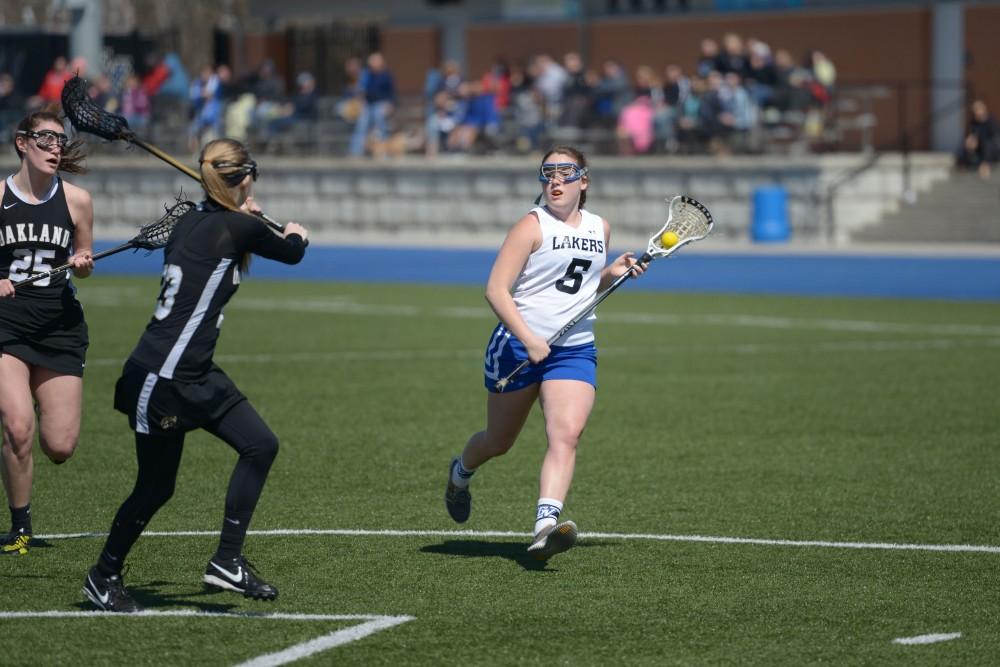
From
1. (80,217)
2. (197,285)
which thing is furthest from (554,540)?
(80,217)

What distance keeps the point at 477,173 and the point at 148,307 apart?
477 inches

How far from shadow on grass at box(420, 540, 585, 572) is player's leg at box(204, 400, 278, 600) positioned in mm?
1424

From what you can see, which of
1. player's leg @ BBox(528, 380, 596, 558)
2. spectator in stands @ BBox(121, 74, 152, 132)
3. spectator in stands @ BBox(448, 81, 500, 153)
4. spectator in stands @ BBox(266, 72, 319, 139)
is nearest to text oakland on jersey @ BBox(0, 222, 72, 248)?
player's leg @ BBox(528, 380, 596, 558)

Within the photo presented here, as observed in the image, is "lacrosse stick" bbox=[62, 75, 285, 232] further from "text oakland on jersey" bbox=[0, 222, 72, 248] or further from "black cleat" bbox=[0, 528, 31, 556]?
"black cleat" bbox=[0, 528, 31, 556]

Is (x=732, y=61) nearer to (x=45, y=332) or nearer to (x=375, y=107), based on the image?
(x=375, y=107)

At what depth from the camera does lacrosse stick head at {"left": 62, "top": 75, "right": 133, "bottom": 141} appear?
830 cm

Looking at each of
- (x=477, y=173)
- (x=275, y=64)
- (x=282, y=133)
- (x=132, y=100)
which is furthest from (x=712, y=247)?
(x=275, y=64)

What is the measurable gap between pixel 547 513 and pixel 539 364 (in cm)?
78

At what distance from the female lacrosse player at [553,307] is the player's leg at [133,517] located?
1.89m

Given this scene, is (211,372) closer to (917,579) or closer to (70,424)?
(70,424)

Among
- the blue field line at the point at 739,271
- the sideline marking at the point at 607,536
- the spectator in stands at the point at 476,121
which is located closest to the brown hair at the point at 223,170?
the sideline marking at the point at 607,536

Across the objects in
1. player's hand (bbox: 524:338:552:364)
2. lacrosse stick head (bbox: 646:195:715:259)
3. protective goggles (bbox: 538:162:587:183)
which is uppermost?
protective goggles (bbox: 538:162:587:183)

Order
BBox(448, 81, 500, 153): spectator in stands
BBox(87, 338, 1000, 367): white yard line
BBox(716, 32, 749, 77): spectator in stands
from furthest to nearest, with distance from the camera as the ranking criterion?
BBox(448, 81, 500, 153): spectator in stands → BBox(716, 32, 749, 77): spectator in stands → BBox(87, 338, 1000, 367): white yard line

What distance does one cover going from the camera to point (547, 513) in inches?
318
